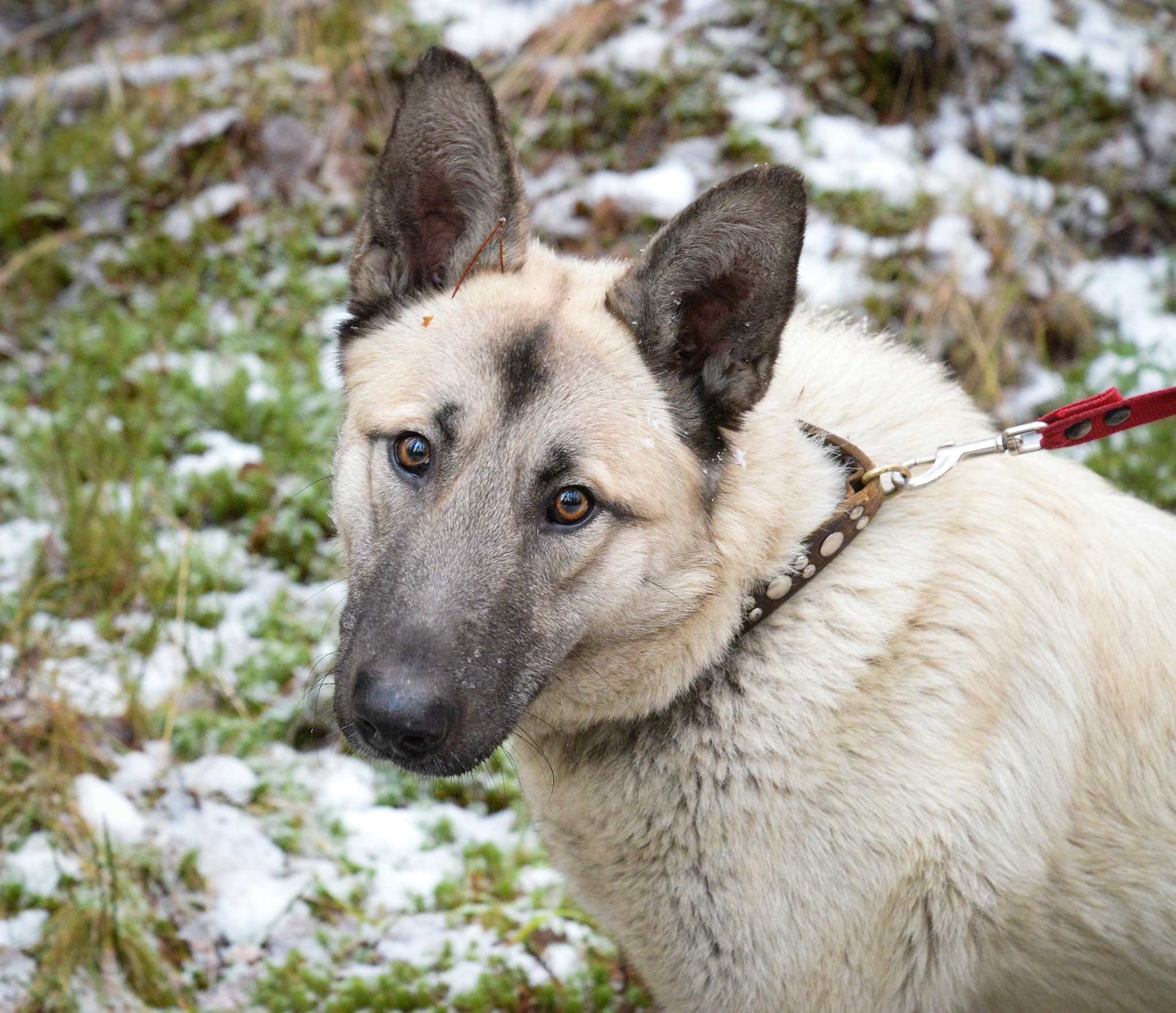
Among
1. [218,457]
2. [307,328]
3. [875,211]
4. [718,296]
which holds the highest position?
[718,296]

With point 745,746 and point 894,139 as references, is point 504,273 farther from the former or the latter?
point 894,139

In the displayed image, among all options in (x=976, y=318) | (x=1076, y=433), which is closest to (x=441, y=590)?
(x=1076, y=433)

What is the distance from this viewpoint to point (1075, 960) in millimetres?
2111

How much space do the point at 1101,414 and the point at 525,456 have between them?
135cm

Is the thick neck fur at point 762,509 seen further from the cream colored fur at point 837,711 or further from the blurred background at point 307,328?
the blurred background at point 307,328

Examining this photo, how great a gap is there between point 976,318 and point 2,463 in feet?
15.3

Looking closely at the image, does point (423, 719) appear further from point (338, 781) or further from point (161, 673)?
point (161, 673)

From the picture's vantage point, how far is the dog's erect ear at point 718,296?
6.19 ft

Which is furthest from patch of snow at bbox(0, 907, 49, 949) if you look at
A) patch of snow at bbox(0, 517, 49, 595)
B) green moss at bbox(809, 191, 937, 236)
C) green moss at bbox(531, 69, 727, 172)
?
green moss at bbox(809, 191, 937, 236)

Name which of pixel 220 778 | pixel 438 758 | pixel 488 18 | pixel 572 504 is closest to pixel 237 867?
pixel 220 778

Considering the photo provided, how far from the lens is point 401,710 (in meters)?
1.84

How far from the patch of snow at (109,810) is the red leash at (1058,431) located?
2485mm

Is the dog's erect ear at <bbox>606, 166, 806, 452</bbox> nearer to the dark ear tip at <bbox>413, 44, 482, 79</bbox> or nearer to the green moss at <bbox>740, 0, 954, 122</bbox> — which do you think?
the dark ear tip at <bbox>413, 44, 482, 79</bbox>

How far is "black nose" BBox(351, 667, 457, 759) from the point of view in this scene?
1.85 metres
